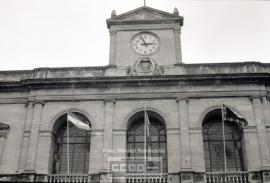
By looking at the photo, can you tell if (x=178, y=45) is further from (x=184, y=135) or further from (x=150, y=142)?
(x=150, y=142)

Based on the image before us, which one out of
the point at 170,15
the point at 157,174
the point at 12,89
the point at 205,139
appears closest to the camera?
the point at 157,174

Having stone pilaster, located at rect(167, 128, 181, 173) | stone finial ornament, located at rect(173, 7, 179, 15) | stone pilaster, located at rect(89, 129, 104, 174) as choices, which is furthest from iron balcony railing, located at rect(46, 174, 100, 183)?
stone finial ornament, located at rect(173, 7, 179, 15)

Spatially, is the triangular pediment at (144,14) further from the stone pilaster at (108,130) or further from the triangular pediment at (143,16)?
the stone pilaster at (108,130)

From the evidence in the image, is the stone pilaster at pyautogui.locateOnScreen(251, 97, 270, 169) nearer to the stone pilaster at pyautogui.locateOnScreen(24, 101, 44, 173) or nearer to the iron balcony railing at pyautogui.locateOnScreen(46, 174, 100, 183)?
the iron balcony railing at pyautogui.locateOnScreen(46, 174, 100, 183)

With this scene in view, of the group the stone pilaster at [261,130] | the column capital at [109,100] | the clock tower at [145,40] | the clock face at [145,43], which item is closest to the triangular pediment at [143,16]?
the clock tower at [145,40]

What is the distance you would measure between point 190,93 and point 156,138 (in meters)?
3.48

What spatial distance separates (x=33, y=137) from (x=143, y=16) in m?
11.2

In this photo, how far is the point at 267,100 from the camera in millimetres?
24719

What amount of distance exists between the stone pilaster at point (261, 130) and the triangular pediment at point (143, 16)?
785 centimetres

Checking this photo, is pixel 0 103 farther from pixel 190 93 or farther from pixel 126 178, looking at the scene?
pixel 190 93

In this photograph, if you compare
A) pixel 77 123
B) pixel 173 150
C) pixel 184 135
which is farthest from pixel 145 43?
pixel 173 150

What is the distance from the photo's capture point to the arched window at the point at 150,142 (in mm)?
23844

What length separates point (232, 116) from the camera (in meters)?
23.8

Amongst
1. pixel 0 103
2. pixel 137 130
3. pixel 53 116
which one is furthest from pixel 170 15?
pixel 0 103
